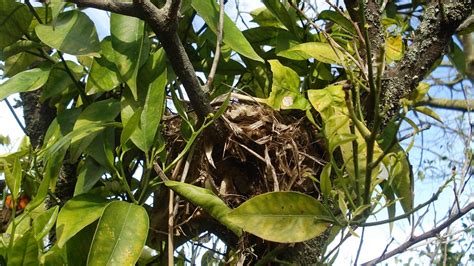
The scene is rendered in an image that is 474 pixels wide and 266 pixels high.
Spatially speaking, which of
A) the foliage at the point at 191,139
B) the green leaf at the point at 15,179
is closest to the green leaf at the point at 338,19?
the foliage at the point at 191,139

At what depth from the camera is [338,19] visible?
0.79m

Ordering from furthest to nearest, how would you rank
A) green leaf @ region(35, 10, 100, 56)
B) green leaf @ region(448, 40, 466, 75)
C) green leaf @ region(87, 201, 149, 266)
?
green leaf @ region(448, 40, 466, 75) < green leaf @ region(35, 10, 100, 56) < green leaf @ region(87, 201, 149, 266)

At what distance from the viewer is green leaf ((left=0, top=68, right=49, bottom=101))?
0.69 m

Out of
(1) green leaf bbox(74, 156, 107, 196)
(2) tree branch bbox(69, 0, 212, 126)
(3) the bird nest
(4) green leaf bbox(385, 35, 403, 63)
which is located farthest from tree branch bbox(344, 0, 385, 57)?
(1) green leaf bbox(74, 156, 107, 196)

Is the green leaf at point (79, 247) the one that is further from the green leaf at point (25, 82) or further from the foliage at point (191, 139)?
the green leaf at point (25, 82)

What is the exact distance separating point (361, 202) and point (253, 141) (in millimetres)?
181

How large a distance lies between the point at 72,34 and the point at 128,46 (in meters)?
0.06

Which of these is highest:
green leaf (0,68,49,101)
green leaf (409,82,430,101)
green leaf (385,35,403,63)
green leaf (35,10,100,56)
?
green leaf (385,35,403,63)

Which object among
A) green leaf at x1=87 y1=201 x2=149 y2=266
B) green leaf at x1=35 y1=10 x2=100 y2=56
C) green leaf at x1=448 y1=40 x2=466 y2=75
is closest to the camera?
green leaf at x1=87 y1=201 x2=149 y2=266

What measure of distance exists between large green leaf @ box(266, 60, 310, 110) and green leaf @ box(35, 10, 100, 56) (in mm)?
201

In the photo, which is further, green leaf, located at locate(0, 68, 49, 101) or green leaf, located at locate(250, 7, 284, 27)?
green leaf, located at locate(250, 7, 284, 27)

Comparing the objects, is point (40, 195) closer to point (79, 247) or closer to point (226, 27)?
point (79, 247)

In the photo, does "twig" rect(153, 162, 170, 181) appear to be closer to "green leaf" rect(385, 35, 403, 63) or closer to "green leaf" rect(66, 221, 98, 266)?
"green leaf" rect(66, 221, 98, 266)

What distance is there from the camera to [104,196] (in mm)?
676
